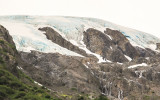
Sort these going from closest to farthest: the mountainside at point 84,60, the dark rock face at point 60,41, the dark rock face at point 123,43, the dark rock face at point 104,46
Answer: the mountainside at point 84,60 → the dark rock face at point 60,41 → the dark rock face at point 104,46 → the dark rock face at point 123,43

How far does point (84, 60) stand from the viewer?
108 metres

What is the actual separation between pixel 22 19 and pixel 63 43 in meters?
42.2

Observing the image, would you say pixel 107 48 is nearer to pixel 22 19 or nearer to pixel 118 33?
pixel 118 33

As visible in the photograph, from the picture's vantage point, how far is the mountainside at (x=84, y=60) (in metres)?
82.9

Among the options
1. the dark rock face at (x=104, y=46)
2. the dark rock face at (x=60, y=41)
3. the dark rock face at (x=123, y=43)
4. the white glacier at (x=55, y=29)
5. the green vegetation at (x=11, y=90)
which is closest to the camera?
the green vegetation at (x=11, y=90)

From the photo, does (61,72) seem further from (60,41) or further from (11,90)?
(11,90)

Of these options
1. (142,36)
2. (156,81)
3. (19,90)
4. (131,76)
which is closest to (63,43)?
(131,76)

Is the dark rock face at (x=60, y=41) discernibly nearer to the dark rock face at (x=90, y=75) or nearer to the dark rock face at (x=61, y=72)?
the dark rock face at (x=90, y=75)

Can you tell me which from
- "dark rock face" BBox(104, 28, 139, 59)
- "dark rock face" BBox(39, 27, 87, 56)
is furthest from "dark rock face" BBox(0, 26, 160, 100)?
"dark rock face" BBox(104, 28, 139, 59)

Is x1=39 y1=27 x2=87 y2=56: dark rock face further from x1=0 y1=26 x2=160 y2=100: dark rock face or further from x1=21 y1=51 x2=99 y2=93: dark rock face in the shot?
x1=21 y1=51 x2=99 y2=93: dark rock face

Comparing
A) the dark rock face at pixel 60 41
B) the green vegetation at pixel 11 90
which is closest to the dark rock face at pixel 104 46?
the dark rock face at pixel 60 41

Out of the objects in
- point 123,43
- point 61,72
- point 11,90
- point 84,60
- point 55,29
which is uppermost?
point 11,90

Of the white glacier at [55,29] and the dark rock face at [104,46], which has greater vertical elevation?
the white glacier at [55,29]

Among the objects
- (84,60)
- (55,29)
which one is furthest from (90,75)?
(55,29)
